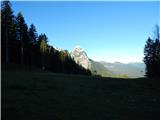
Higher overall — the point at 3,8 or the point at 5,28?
the point at 3,8

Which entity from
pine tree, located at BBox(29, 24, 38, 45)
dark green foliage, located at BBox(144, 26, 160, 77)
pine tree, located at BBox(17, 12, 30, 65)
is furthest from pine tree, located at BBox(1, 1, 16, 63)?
dark green foliage, located at BBox(144, 26, 160, 77)

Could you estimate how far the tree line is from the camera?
63.9 meters

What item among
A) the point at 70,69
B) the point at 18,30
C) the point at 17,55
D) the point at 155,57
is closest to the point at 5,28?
the point at 18,30

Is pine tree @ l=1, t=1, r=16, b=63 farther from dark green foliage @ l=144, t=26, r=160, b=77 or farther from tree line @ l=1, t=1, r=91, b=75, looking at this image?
dark green foliage @ l=144, t=26, r=160, b=77

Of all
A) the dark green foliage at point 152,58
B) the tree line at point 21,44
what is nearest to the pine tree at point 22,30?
Answer: the tree line at point 21,44

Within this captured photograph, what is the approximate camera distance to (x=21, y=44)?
235 feet

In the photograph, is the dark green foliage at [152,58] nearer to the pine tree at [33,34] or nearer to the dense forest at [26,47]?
the dense forest at [26,47]

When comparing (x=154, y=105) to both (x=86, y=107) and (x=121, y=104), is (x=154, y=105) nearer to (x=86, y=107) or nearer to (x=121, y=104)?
(x=121, y=104)

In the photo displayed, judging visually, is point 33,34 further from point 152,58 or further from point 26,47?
point 152,58

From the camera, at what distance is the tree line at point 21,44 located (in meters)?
63.9

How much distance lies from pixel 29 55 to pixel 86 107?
2603 inches

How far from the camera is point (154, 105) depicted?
19.1 m

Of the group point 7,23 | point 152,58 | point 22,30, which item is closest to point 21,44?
point 22,30

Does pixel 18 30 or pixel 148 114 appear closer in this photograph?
pixel 148 114
